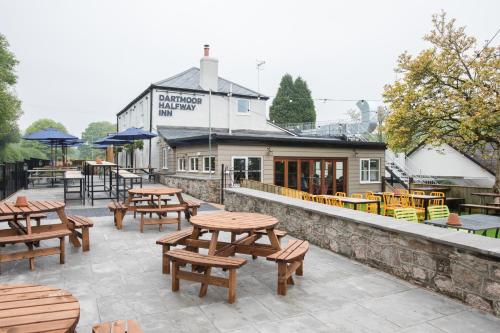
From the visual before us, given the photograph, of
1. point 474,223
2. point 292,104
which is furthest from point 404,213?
point 292,104

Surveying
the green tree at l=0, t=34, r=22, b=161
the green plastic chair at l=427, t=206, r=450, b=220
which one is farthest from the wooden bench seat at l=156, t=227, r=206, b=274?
the green tree at l=0, t=34, r=22, b=161

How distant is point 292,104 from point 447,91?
129ft

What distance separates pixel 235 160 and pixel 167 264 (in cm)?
1071

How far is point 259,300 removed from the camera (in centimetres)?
364

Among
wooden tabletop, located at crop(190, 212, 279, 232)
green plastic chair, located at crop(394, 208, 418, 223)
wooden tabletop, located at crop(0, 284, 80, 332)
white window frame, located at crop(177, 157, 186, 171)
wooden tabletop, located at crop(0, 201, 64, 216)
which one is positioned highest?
white window frame, located at crop(177, 157, 186, 171)

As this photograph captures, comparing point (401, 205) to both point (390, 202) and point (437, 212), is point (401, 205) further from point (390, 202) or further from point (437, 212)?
point (437, 212)

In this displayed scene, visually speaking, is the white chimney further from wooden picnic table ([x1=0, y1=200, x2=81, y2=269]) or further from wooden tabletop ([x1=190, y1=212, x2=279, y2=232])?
wooden tabletop ([x1=190, y1=212, x2=279, y2=232])

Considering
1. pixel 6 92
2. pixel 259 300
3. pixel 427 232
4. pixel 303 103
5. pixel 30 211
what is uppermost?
pixel 303 103

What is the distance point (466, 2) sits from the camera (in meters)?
17.3

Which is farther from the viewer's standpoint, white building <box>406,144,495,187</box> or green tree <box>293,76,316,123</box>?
green tree <box>293,76,316,123</box>

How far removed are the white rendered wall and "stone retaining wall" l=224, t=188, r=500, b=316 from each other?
2187cm

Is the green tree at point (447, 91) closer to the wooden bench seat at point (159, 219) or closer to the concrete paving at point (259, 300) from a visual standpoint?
the wooden bench seat at point (159, 219)

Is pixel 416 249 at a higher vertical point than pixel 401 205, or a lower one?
higher

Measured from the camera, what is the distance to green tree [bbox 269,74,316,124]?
54438 mm
